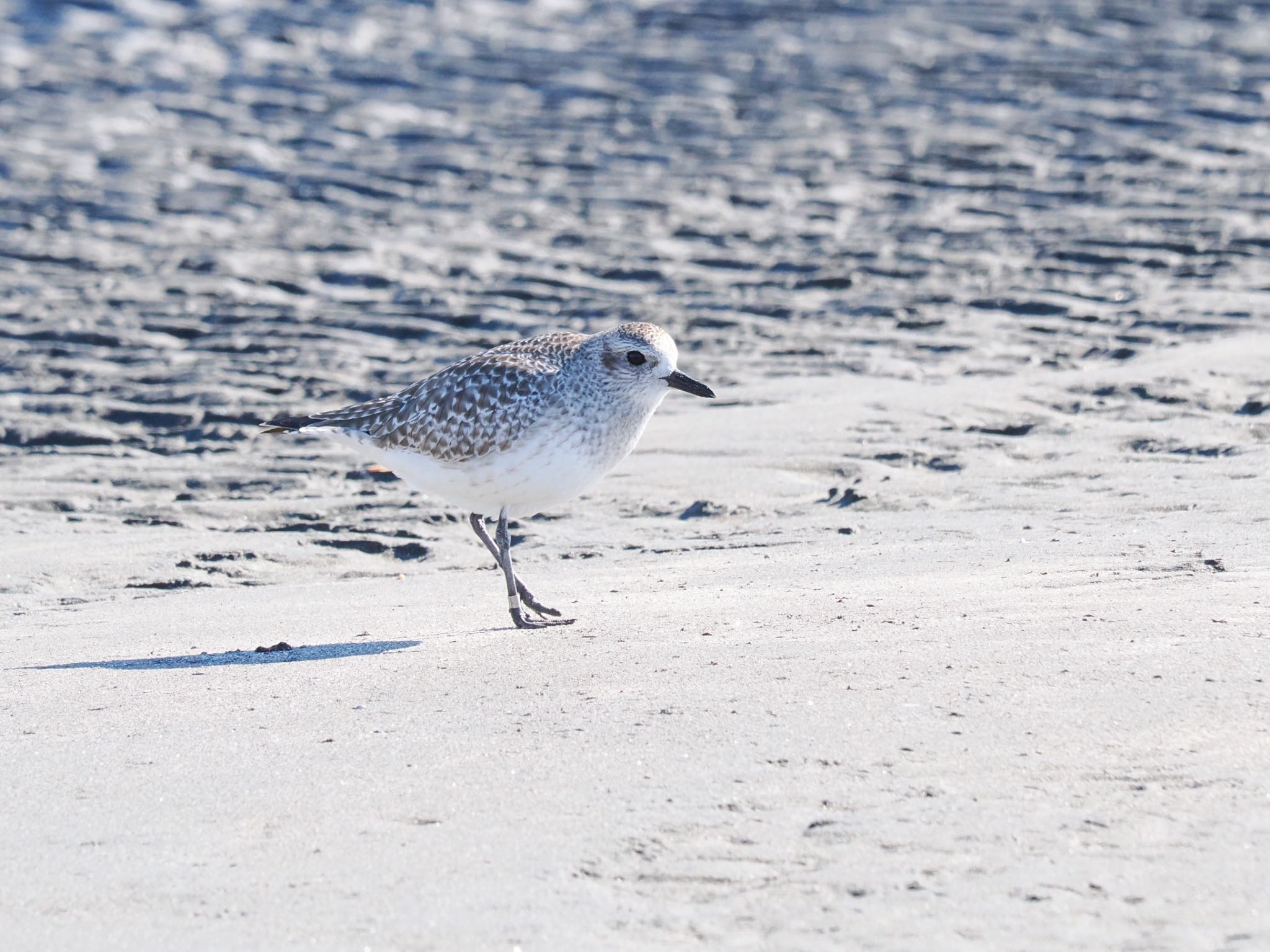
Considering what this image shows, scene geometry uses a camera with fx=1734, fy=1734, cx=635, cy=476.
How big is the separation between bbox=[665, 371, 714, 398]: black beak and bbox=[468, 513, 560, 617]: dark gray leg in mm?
992

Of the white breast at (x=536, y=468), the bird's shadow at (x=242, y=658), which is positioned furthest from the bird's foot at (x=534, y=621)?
the white breast at (x=536, y=468)

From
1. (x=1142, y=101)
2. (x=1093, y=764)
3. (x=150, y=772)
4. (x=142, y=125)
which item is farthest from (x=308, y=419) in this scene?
(x=1142, y=101)

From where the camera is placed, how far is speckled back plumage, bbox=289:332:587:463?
6.95 meters

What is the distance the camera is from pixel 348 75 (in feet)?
63.4

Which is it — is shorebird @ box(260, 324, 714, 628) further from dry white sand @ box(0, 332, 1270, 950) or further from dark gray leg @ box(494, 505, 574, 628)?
dry white sand @ box(0, 332, 1270, 950)

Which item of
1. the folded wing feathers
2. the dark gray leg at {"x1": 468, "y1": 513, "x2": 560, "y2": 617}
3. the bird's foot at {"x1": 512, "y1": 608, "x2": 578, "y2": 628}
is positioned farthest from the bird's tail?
the bird's foot at {"x1": 512, "y1": 608, "x2": 578, "y2": 628}

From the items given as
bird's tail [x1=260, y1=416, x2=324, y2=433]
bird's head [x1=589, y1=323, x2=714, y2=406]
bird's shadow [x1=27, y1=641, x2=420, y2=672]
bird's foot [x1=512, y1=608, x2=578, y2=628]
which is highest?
bird's head [x1=589, y1=323, x2=714, y2=406]

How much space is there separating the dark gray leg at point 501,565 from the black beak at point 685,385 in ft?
3.26

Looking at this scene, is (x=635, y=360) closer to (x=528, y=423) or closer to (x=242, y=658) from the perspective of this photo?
(x=528, y=423)

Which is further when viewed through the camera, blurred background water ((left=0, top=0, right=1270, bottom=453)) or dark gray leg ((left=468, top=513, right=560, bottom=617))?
blurred background water ((left=0, top=0, right=1270, bottom=453))

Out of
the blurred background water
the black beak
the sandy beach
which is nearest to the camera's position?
the sandy beach

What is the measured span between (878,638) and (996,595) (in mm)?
686

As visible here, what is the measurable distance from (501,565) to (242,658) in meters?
1.12

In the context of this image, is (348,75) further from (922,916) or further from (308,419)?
(922,916)
